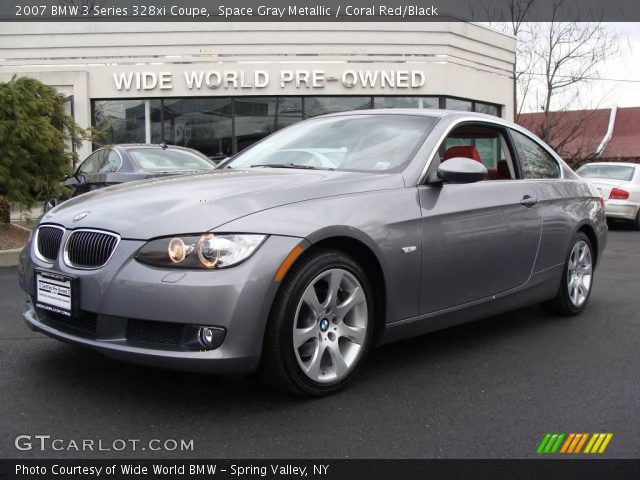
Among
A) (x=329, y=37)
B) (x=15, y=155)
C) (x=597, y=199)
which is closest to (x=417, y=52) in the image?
(x=329, y=37)

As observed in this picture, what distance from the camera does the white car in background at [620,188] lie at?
43.3 feet

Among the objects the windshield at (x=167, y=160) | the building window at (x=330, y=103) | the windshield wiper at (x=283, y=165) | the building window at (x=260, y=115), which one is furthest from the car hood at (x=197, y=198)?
the building window at (x=330, y=103)

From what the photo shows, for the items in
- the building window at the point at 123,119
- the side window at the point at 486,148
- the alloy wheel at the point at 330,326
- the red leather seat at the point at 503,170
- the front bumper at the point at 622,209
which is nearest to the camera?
the alloy wheel at the point at 330,326

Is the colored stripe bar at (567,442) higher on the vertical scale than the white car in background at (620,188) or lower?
lower

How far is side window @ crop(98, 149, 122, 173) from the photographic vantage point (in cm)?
887

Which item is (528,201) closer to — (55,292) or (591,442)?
(591,442)

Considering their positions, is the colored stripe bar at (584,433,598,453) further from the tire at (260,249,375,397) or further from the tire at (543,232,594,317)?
the tire at (543,232,594,317)

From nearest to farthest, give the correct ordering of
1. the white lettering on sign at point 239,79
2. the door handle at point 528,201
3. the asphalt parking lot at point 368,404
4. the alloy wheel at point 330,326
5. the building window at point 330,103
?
the asphalt parking lot at point 368,404 → the alloy wheel at point 330,326 → the door handle at point 528,201 → the white lettering on sign at point 239,79 → the building window at point 330,103

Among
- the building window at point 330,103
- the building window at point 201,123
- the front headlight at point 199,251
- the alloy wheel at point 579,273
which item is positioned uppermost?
the building window at point 330,103

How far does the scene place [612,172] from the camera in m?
13.9

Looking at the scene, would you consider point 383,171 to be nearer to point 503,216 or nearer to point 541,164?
point 503,216

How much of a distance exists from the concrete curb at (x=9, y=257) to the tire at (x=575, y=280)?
5989mm

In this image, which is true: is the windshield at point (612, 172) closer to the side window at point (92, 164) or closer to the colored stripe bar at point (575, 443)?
the side window at point (92, 164)

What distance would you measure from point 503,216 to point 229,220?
202 cm
